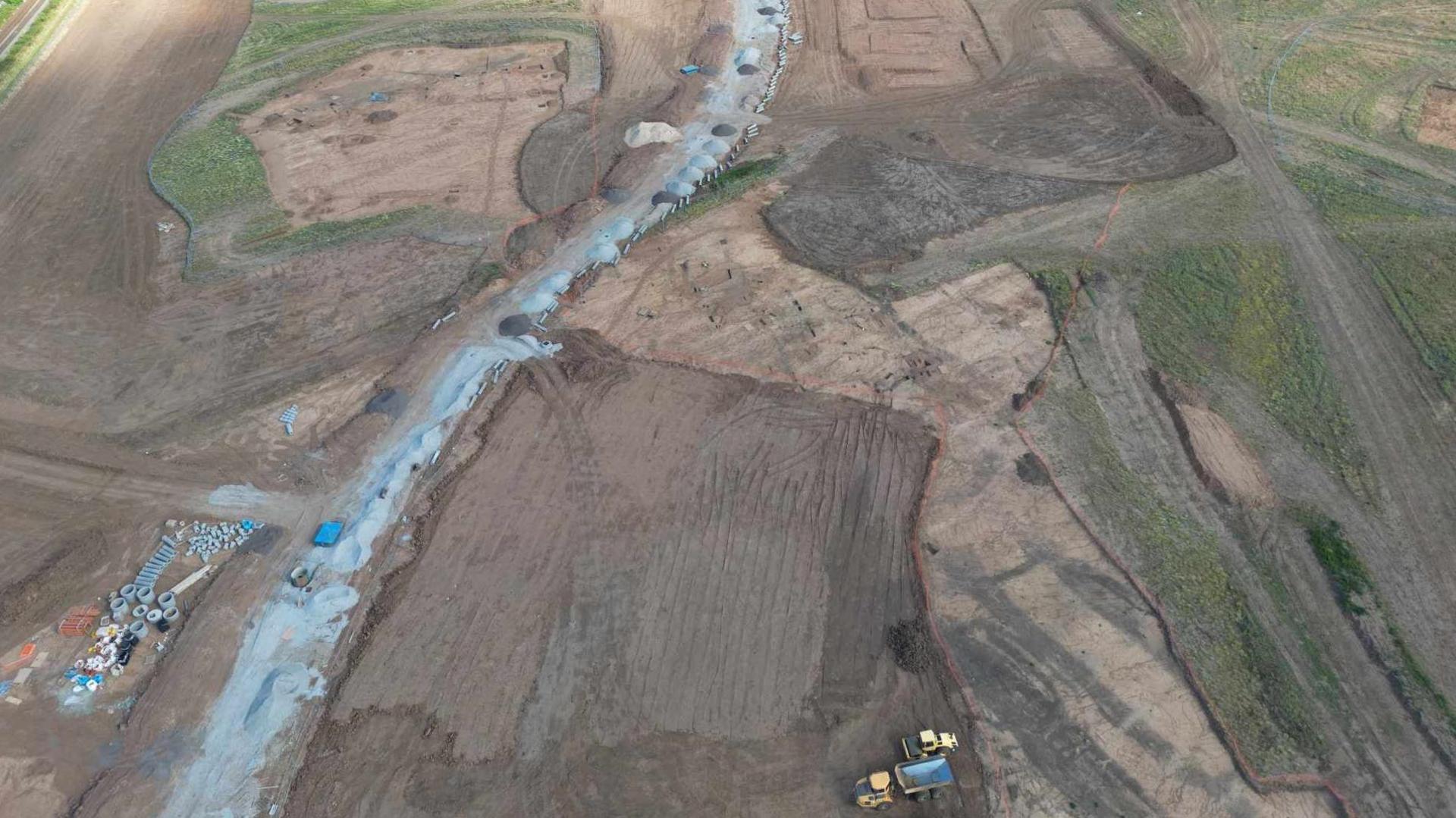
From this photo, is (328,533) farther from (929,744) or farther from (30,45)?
(30,45)

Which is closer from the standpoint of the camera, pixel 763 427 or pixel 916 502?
pixel 916 502

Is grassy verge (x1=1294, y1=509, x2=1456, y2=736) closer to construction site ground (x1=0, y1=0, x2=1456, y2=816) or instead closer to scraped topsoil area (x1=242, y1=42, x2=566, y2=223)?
construction site ground (x1=0, y1=0, x2=1456, y2=816)

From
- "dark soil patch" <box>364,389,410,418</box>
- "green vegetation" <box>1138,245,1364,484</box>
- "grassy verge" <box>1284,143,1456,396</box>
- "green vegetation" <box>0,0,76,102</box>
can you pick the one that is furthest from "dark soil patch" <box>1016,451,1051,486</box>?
"green vegetation" <box>0,0,76,102</box>

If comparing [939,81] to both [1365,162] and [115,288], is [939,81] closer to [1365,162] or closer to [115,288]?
[1365,162]

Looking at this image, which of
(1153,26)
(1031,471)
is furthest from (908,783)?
(1153,26)

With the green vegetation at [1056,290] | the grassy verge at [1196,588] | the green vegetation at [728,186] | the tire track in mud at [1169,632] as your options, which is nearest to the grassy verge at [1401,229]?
the green vegetation at [1056,290]

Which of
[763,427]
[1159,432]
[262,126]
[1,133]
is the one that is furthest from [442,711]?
[1,133]
